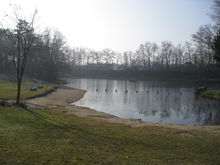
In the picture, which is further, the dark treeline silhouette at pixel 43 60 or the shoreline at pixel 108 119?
the dark treeline silhouette at pixel 43 60

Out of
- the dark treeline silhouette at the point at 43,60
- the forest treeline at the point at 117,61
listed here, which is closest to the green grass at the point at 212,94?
the forest treeline at the point at 117,61

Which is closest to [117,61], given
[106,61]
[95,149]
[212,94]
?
[106,61]

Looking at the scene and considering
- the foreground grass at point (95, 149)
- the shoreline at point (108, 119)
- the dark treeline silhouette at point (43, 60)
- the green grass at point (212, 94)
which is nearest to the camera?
the foreground grass at point (95, 149)

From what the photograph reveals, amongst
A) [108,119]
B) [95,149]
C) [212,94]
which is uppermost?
[95,149]

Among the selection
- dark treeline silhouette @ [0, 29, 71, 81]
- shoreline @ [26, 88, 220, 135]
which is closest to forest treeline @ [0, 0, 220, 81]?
dark treeline silhouette @ [0, 29, 71, 81]

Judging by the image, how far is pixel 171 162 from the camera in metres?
6.95

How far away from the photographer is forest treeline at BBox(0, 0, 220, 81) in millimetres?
69650

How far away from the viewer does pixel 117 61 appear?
129750 millimetres

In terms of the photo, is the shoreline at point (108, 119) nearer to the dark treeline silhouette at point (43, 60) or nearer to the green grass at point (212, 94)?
the green grass at point (212, 94)

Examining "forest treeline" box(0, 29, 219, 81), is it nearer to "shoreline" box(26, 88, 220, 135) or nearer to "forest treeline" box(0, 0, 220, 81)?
"forest treeline" box(0, 0, 220, 81)

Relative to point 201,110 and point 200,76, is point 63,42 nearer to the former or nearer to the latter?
point 200,76

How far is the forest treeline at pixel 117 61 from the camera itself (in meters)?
69.7

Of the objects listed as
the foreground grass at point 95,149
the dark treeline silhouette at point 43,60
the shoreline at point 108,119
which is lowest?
the shoreline at point 108,119

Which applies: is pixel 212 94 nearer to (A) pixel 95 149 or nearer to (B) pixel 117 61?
(A) pixel 95 149
